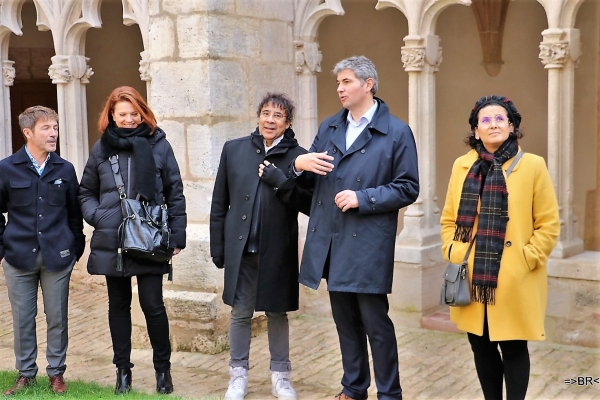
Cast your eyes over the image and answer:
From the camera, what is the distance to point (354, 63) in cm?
399

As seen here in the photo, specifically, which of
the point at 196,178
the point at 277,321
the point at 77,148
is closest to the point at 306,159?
the point at 277,321

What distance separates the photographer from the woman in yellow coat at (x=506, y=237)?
142 inches

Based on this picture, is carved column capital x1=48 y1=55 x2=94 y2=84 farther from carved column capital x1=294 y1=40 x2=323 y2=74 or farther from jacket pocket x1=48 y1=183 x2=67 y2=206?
jacket pocket x1=48 y1=183 x2=67 y2=206

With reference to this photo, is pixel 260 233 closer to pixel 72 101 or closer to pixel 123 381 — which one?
pixel 123 381

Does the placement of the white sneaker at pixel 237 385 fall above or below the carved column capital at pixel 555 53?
below

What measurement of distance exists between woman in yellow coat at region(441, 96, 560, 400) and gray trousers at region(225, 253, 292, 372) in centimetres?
109

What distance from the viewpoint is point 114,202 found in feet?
14.3

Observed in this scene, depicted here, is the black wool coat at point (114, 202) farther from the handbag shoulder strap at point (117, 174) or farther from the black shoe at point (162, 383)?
the black shoe at point (162, 383)

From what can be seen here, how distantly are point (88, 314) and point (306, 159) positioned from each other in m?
3.87

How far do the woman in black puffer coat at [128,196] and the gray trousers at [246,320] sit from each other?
368 mm

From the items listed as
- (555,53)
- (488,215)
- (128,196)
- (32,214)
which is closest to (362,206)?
(488,215)

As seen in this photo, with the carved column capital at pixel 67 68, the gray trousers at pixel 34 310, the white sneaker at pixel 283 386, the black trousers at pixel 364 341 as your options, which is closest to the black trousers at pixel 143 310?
the gray trousers at pixel 34 310

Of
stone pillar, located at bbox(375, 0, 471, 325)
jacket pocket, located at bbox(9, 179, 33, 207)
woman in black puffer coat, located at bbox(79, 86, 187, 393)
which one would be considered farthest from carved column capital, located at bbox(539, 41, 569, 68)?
jacket pocket, located at bbox(9, 179, 33, 207)

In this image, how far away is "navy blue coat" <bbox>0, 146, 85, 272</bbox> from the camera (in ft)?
14.7
